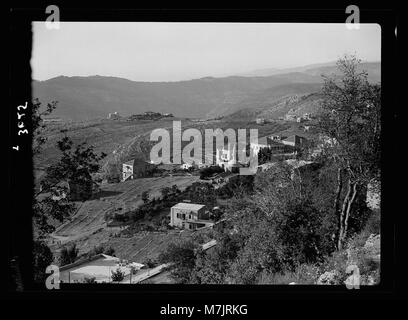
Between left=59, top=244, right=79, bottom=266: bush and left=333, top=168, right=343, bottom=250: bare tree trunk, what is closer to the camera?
left=59, top=244, right=79, bottom=266: bush

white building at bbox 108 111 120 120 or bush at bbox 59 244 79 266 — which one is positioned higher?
white building at bbox 108 111 120 120

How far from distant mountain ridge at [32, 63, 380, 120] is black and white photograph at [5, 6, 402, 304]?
0.01 m

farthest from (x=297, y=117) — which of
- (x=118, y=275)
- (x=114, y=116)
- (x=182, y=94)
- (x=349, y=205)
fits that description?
(x=118, y=275)

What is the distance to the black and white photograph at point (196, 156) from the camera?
4648mm

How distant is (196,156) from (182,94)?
714mm

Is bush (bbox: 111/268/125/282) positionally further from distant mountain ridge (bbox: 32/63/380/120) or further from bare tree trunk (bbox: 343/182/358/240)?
bare tree trunk (bbox: 343/182/358/240)

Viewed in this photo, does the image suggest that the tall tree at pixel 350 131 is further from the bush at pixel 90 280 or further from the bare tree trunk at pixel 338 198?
the bush at pixel 90 280

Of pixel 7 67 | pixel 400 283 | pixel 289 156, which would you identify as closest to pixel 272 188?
pixel 289 156

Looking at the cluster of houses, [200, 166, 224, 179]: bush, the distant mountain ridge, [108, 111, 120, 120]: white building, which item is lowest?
[200, 166, 224, 179]: bush

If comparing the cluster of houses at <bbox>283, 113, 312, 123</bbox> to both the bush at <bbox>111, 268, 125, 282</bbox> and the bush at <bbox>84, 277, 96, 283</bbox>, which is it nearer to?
the bush at <bbox>111, 268, 125, 282</bbox>

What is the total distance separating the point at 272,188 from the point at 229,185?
516 mm

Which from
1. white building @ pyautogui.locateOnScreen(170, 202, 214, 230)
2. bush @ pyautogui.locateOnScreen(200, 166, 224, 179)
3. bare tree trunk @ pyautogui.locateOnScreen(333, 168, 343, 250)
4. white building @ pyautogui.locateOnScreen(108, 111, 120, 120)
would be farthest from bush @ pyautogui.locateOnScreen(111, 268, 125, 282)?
bare tree trunk @ pyautogui.locateOnScreen(333, 168, 343, 250)

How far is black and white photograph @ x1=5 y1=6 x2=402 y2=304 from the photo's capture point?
4648 millimetres

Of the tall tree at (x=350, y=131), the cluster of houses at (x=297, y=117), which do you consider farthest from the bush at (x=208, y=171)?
the tall tree at (x=350, y=131)
